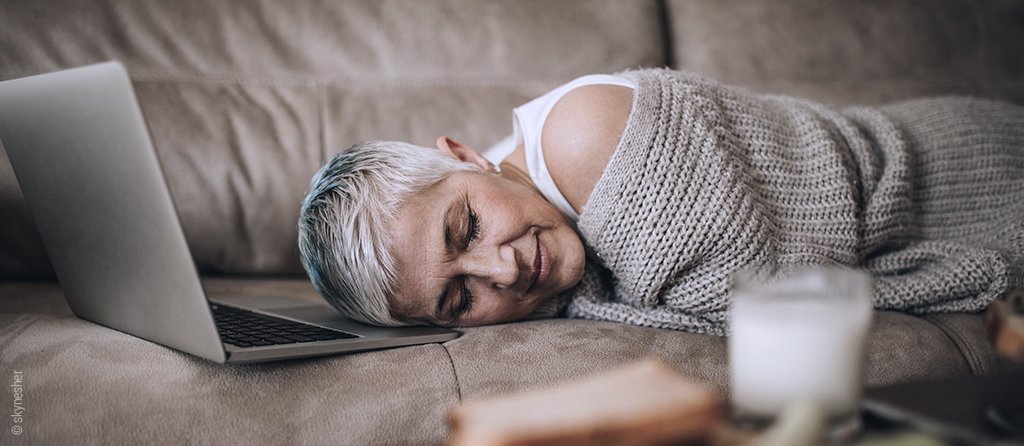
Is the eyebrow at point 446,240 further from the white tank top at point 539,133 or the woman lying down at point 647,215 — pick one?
the white tank top at point 539,133

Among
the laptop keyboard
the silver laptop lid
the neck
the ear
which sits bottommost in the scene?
the laptop keyboard

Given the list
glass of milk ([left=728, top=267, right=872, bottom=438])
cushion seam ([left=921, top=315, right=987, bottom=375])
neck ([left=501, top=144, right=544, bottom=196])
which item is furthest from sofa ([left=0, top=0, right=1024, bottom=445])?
glass of milk ([left=728, top=267, right=872, bottom=438])

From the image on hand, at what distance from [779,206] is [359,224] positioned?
596mm

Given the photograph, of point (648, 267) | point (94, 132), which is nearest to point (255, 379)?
point (94, 132)

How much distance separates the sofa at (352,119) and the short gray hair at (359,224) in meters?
0.14

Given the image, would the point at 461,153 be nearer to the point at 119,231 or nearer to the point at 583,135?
the point at 583,135

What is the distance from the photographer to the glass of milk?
0.51m

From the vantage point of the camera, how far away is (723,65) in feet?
5.69

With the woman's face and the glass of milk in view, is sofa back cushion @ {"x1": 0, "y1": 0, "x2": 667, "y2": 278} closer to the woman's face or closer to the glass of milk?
the woman's face

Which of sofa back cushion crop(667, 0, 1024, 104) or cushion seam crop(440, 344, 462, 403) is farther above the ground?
sofa back cushion crop(667, 0, 1024, 104)

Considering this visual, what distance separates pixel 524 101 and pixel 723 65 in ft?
1.62

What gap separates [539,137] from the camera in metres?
1.18

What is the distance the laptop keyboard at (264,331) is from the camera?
878 mm

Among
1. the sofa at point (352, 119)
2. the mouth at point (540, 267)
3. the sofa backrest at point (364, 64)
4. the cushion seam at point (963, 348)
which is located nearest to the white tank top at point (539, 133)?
the mouth at point (540, 267)
